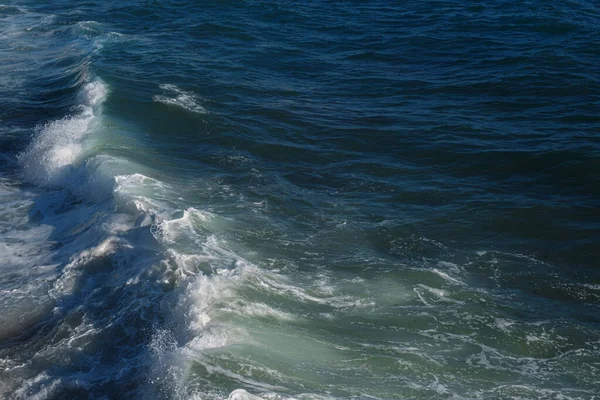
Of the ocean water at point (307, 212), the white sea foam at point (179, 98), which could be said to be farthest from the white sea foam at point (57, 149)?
the white sea foam at point (179, 98)

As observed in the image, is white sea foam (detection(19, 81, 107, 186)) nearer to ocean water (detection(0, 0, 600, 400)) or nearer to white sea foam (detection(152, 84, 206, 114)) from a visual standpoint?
ocean water (detection(0, 0, 600, 400))

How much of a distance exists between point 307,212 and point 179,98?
811cm

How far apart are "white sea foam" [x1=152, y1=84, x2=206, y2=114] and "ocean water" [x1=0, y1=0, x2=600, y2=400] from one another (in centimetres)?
10

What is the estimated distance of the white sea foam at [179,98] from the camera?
71.1ft

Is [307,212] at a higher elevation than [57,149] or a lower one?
lower

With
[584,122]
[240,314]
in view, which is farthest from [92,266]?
[584,122]

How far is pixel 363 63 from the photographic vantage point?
2488 cm

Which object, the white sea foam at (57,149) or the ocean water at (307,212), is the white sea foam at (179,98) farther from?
the white sea foam at (57,149)

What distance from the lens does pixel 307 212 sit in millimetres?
15984

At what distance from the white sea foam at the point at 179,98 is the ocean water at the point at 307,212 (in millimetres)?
105

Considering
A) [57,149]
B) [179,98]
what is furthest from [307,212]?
[179,98]

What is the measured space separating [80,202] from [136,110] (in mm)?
5567

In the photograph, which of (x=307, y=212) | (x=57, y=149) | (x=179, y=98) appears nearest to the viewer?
(x=307, y=212)

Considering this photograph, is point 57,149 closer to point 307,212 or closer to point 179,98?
point 179,98
